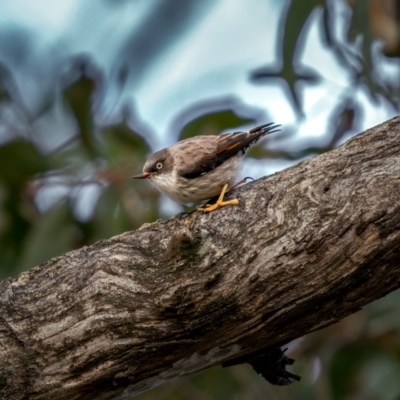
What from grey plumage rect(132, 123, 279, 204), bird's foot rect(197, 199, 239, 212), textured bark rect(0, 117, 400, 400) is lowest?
textured bark rect(0, 117, 400, 400)

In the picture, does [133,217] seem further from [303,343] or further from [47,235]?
[303,343]

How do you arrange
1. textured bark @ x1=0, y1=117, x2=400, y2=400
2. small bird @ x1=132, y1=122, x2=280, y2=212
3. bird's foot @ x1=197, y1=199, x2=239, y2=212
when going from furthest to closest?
small bird @ x1=132, y1=122, x2=280, y2=212
bird's foot @ x1=197, y1=199, x2=239, y2=212
textured bark @ x1=0, y1=117, x2=400, y2=400

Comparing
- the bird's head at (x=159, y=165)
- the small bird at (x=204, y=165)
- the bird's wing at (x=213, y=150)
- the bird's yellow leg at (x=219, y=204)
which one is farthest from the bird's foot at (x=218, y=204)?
the bird's head at (x=159, y=165)

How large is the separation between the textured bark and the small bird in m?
0.54

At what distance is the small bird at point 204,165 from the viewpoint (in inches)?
130

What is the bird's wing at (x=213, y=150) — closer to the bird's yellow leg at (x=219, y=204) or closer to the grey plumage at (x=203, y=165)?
the grey plumage at (x=203, y=165)

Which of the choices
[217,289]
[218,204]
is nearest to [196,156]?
[218,204]

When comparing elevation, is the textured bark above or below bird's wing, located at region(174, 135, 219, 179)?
below

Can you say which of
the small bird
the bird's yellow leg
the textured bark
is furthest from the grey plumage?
the textured bark

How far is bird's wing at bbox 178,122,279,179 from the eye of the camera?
11.0 feet

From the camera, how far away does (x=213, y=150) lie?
3412mm

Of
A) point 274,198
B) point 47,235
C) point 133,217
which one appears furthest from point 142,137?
point 274,198

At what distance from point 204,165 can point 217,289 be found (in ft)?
2.92

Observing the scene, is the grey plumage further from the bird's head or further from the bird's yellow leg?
the bird's yellow leg
